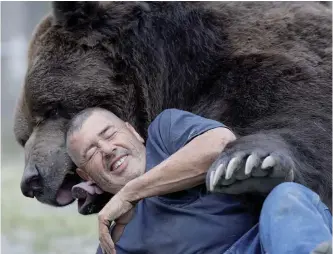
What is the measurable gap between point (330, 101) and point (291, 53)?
0.36 m

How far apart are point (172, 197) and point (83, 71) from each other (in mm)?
1181

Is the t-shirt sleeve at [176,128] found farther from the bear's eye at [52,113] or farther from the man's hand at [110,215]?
the bear's eye at [52,113]

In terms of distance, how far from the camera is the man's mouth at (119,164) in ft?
13.0

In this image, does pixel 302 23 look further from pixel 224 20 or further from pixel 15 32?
pixel 15 32

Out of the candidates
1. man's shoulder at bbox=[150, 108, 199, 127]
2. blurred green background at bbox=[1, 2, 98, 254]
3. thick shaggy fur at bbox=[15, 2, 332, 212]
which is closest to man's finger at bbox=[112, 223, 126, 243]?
man's shoulder at bbox=[150, 108, 199, 127]

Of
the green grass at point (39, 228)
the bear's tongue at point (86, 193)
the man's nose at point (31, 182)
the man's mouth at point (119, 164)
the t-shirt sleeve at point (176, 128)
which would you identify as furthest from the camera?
the green grass at point (39, 228)

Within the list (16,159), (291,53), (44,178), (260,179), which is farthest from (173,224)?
(16,159)

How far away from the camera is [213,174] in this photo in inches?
135

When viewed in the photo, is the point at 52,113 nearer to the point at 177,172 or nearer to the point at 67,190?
the point at 67,190

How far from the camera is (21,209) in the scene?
856cm

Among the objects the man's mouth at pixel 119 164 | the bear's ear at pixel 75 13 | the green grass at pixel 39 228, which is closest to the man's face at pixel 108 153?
the man's mouth at pixel 119 164

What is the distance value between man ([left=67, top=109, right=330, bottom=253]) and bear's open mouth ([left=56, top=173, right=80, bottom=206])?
51cm

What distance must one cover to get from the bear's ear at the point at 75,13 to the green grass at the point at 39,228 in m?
2.37

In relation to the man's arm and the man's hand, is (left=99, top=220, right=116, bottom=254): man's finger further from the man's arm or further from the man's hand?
the man's arm
